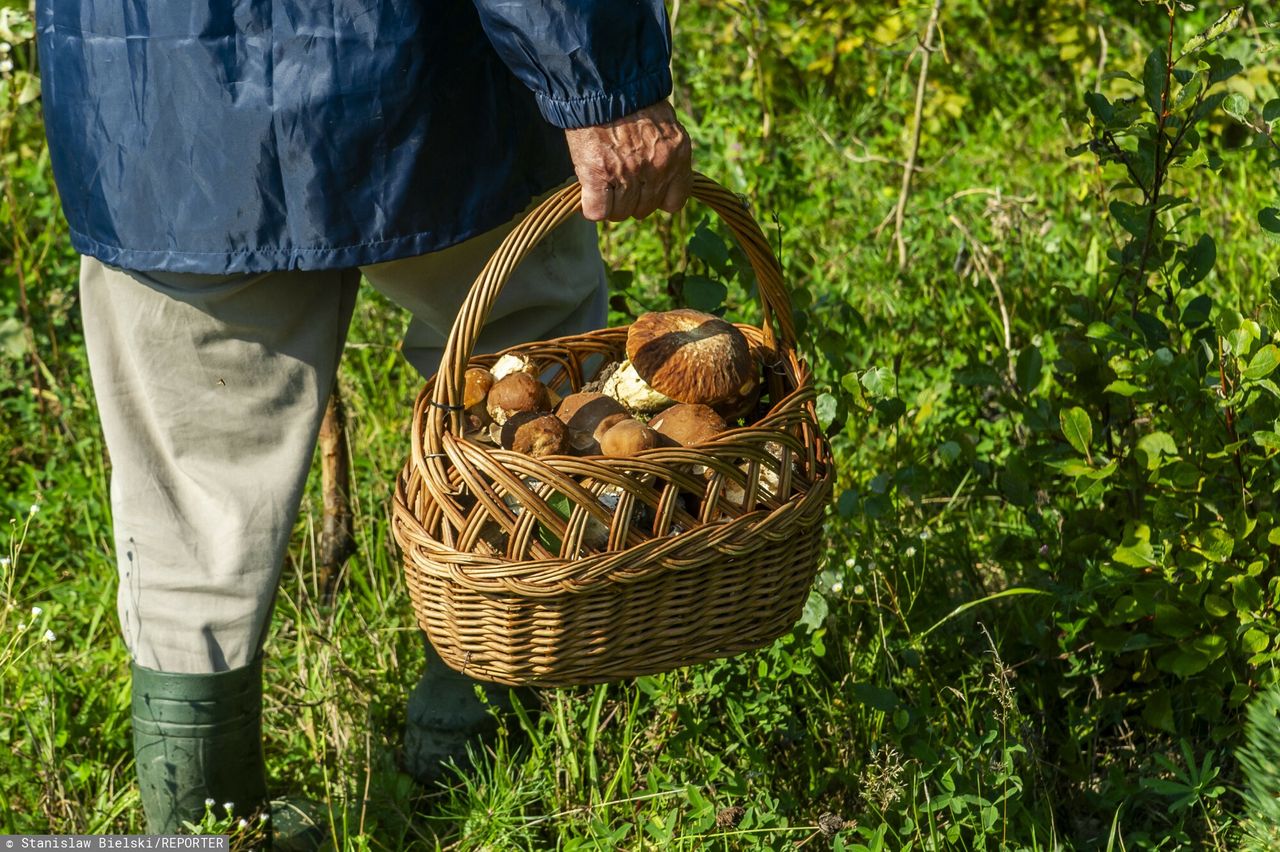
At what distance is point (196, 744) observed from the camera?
6.39 feet

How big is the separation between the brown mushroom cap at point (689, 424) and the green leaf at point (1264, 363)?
0.72 m

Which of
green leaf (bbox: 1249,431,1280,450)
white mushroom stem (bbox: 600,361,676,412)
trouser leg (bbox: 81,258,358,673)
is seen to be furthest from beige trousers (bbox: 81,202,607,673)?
green leaf (bbox: 1249,431,1280,450)

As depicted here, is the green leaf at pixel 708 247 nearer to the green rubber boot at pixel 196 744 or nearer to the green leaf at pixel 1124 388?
the green leaf at pixel 1124 388

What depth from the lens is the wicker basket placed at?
143cm

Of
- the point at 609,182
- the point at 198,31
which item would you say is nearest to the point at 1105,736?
the point at 609,182

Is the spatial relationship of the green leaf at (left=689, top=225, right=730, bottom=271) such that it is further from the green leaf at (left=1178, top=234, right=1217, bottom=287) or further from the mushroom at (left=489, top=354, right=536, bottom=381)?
the green leaf at (left=1178, top=234, right=1217, bottom=287)

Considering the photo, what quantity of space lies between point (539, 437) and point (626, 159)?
0.34 metres

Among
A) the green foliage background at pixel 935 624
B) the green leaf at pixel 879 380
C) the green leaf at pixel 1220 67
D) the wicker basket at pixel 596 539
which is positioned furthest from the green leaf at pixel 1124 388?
the wicker basket at pixel 596 539

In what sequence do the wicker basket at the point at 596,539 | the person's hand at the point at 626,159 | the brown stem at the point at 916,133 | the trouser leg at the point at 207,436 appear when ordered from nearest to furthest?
the wicker basket at the point at 596,539, the person's hand at the point at 626,159, the trouser leg at the point at 207,436, the brown stem at the point at 916,133

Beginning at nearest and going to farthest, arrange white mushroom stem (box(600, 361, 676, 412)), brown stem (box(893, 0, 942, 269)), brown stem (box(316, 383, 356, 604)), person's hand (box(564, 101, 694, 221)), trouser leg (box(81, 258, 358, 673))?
Answer: person's hand (box(564, 101, 694, 221)) → white mushroom stem (box(600, 361, 676, 412)) → trouser leg (box(81, 258, 358, 673)) → brown stem (box(316, 383, 356, 604)) → brown stem (box(893, 0, 942, 269))

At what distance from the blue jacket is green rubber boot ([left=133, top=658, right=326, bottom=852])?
64 cm

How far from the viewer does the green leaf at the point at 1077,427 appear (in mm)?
1896

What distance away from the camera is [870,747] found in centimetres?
191

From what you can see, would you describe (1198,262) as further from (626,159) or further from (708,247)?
Result: (626,159)
